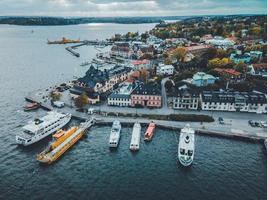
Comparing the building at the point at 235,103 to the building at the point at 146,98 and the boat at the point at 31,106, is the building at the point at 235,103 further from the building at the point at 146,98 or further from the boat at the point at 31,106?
the boat at the point at 31,106

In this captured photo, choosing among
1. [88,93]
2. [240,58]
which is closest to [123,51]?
[240,58]

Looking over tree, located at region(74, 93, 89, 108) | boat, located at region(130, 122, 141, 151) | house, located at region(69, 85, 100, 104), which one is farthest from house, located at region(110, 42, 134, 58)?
boat, located at region(130, 122, 141, 151)

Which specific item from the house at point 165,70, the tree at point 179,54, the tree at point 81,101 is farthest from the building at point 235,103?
the tree at point 179,54

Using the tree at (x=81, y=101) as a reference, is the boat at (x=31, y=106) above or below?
below

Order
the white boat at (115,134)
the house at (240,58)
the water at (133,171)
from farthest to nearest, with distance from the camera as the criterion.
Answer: the house at (240,58)
the white boat at (115,134)
the water at (133,171)

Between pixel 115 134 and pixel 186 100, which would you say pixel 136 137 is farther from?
pixel 186 100

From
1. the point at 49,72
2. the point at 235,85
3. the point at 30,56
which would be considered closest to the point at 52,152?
the point at 235,85
